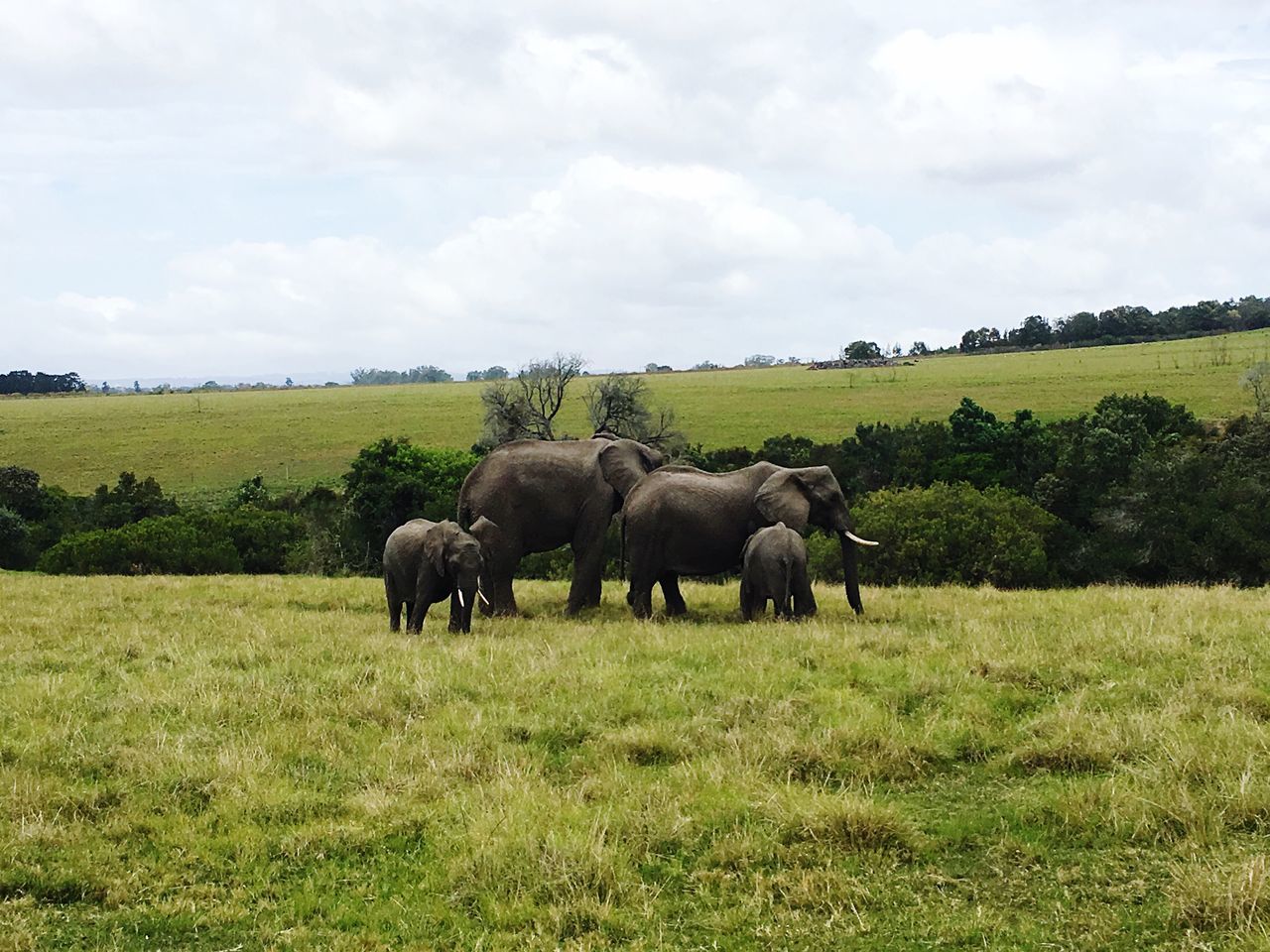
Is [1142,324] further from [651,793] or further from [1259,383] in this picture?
[651,793]

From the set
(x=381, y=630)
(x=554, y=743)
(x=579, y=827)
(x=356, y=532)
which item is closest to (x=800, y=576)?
(x=381, y=630)

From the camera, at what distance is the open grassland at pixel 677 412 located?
97688mm

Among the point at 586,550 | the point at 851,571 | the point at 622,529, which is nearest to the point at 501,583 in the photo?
the point at 586,550

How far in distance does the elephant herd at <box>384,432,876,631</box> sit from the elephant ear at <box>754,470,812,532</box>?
21 mm

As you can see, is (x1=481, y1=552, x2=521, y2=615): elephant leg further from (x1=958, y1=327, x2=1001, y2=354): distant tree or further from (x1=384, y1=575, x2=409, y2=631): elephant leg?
(x1=958, y1=327, x2=1001, y2=354): distant tree

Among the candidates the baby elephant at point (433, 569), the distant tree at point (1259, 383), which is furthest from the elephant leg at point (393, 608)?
the distant tree at point (1259, 383)

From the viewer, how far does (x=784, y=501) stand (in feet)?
58.9

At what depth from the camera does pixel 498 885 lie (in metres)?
7.16

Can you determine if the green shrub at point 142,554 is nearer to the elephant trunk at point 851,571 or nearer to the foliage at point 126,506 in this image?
the foliage at point 126,506

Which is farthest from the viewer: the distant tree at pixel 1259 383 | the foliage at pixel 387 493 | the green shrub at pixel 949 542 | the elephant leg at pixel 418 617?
the distant tree at pixel 1259 383

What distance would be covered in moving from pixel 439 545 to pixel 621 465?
427 cm

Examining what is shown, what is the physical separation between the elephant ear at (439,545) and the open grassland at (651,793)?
6.97 feet

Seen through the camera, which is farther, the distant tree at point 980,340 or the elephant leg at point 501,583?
the distant tree at point 980,340

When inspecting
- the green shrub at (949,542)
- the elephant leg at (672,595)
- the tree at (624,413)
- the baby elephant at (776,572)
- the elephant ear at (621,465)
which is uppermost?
the tree at (624,413)
